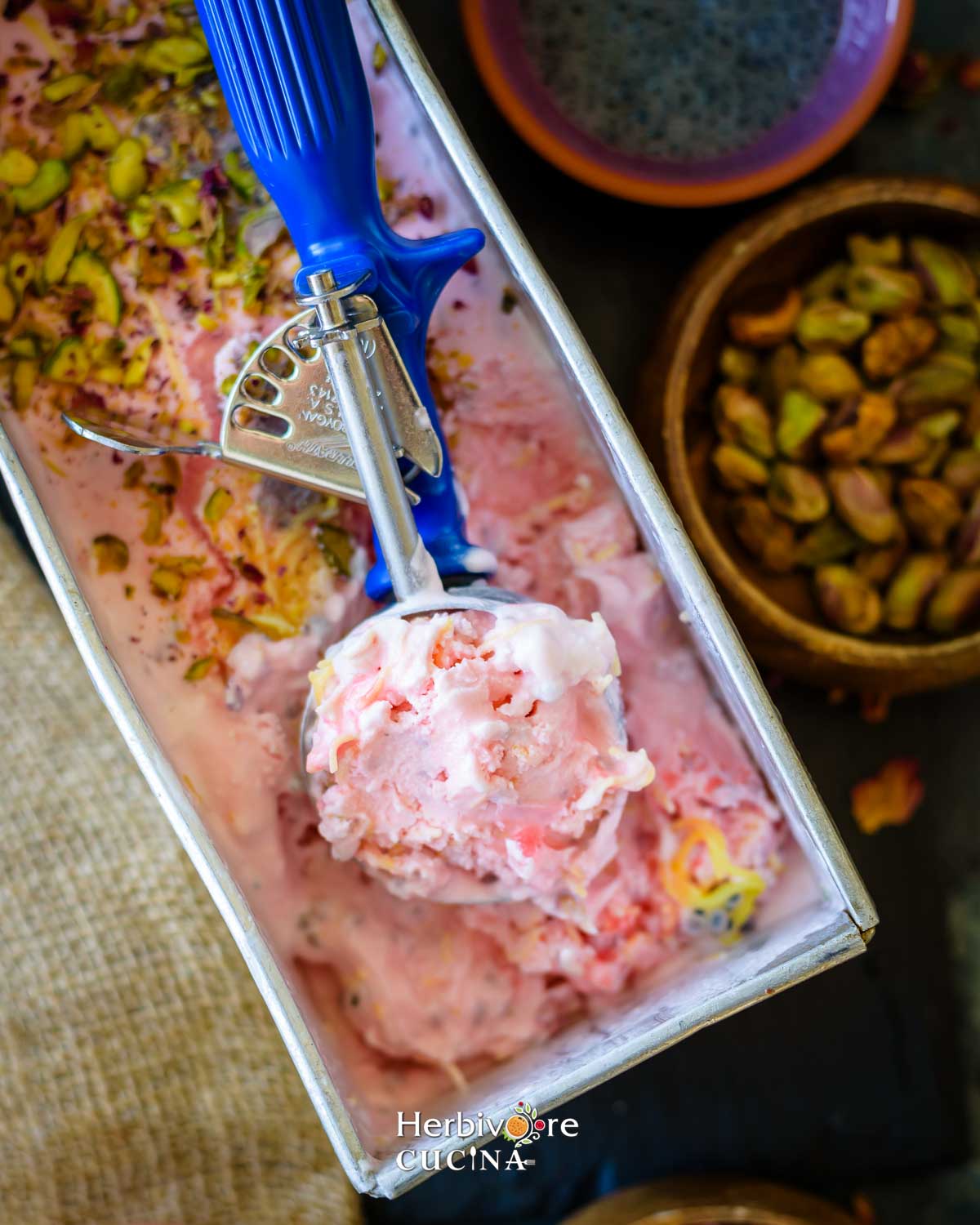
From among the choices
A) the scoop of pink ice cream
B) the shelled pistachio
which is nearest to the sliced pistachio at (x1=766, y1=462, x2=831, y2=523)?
the shelled pistachio

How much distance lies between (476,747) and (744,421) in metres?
0.44

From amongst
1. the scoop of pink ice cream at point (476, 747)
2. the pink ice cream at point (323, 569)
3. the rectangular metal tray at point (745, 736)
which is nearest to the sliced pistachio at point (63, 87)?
the pink ice cream at point (323, 569)

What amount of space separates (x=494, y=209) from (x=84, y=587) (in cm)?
34

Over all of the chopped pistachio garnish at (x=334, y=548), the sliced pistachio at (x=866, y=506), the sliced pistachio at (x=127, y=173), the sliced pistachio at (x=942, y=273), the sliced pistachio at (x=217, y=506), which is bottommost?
the sliced pistachio at (x=866, y=506)

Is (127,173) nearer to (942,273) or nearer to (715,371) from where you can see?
(715,371)

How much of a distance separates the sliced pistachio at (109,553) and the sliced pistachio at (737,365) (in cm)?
53

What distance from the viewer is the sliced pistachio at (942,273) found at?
86 centimetres

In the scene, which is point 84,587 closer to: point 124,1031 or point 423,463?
point 423,463

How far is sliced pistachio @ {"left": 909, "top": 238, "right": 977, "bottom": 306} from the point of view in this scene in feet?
2.81

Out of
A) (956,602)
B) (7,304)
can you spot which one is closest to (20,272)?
(7,304)

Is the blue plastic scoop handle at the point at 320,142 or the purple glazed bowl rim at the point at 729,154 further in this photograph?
the purple glazed bowl rim at the point at 729,154

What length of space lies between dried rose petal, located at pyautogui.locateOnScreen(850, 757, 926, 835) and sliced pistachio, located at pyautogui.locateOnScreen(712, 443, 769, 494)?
0.31 meters

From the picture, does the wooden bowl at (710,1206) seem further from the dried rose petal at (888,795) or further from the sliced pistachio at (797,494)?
the sliced pistachio at (797,494)

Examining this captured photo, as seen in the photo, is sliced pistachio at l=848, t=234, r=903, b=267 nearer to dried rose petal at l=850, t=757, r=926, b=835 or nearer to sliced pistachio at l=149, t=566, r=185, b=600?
dried rose petal at l=850, t=757, r=926, b=835
